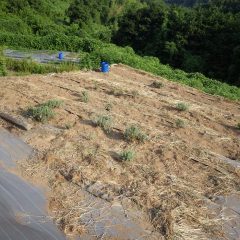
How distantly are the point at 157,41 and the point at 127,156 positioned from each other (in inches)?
884

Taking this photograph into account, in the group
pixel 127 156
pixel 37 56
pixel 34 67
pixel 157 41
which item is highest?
pixel 127 156

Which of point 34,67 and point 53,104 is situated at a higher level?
point 53,104

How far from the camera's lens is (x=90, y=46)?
68.2 feet

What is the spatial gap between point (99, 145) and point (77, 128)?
0.76 m

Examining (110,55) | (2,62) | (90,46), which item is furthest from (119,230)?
(90,46)

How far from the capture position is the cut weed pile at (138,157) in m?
3.88

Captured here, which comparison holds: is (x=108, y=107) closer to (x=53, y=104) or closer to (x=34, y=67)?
(x=53, y=104)

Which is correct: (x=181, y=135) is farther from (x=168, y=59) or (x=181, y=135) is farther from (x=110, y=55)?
(x=168, y=59)

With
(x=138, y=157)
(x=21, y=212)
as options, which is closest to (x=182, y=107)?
(x=138, y=157)

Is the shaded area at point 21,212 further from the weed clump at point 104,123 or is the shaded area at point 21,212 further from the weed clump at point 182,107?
the weed clump at point 182,107

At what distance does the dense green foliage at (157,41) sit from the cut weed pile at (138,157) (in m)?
3.67

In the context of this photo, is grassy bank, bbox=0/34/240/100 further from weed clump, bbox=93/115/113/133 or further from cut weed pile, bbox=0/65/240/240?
A: weed clump, bbox=93/115/113/133

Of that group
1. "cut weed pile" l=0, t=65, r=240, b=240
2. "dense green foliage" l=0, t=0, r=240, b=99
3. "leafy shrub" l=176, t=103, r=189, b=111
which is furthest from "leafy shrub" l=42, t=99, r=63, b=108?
"dense green foliage" l=0, t=0, r=240, b=99

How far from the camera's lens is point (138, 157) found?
514cm
